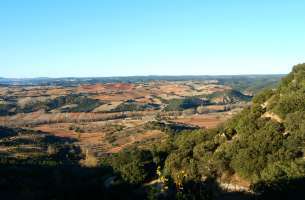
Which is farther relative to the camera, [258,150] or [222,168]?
[222,168]

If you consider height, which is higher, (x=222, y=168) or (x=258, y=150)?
(x=258, y=150)

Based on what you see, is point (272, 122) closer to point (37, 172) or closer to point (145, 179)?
point (145, 179)

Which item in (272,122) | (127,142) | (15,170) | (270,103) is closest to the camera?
(272,122)

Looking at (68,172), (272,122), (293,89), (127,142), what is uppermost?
(293,89)

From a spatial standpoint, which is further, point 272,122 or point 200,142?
point 200,142

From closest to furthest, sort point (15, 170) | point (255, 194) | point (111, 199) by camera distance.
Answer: point (255, 194)
point (111, 199)
point (15, 170)

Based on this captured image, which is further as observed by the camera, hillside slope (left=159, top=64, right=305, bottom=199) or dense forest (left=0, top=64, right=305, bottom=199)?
hillside slope (left=159, top=64, right=305, bottom=199)

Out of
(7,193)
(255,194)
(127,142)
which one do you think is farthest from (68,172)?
(127,142)

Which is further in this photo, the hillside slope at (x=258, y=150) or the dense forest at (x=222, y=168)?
the hillside slope at (x=258, y=150)
